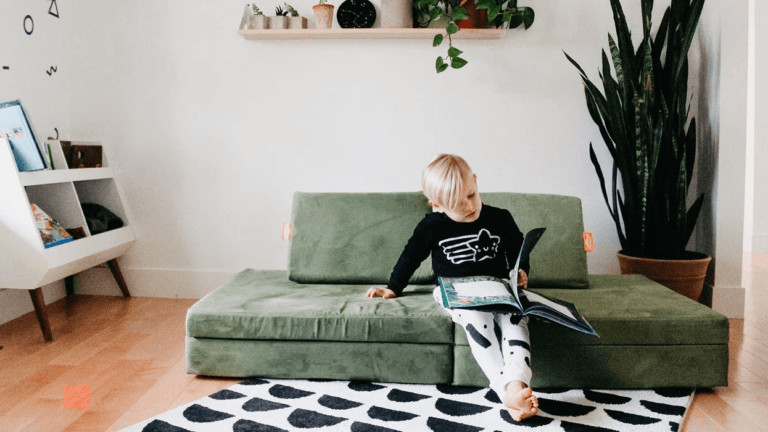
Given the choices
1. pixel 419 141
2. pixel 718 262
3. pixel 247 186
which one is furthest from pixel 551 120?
pixel 247 186

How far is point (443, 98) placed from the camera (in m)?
3.09

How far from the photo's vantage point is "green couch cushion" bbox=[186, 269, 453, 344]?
1.98m

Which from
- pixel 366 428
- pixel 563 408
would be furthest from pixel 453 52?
pixel 366 428

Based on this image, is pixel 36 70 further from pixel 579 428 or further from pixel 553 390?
pixel 579 428

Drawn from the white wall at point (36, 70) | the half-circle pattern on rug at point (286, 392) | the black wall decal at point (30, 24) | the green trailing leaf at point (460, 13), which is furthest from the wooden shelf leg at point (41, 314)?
the green trailing leaf at point (460, 13)

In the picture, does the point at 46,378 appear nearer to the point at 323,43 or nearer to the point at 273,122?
the point at 273,122

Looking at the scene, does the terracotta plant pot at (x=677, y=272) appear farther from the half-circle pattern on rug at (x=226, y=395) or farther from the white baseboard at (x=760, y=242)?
the white baseboard at (x=760, y=242)

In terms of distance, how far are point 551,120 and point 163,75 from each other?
2155 millimetres

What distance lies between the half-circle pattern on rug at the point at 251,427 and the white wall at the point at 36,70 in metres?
1.79

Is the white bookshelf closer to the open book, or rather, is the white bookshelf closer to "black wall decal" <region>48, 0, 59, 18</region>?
"black wall decal" <region>48, 0, 59, 18</region>

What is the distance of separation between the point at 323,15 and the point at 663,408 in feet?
7.65

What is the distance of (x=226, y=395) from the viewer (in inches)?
76.2

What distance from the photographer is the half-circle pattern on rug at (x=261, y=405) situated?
1.83 metres

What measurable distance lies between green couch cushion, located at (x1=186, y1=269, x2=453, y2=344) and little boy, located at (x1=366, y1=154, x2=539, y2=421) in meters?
0.09
